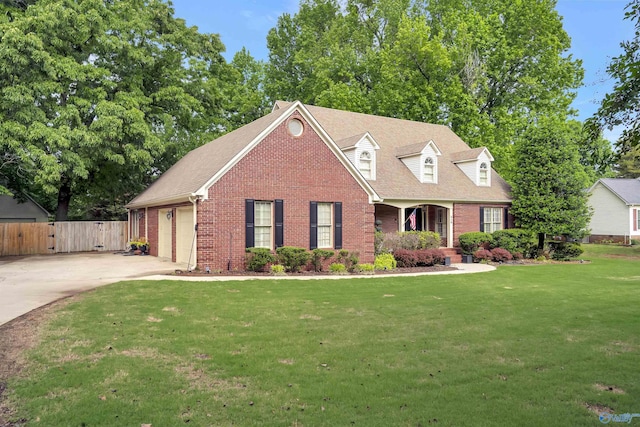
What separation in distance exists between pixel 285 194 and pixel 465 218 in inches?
448

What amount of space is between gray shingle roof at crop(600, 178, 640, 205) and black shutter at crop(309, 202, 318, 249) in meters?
32.8

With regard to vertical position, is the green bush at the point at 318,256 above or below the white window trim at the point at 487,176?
below

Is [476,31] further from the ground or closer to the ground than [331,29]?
closer to the ground

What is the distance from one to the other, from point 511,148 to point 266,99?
770 inches

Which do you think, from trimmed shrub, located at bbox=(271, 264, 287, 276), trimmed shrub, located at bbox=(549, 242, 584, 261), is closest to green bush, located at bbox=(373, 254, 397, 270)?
trimmed shrub, located at bbox=(271, 264, 287, 276)

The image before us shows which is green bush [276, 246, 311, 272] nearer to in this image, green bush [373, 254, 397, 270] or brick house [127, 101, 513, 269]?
brick house [127, 101, 513, 269]

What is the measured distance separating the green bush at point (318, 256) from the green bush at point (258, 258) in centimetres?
154

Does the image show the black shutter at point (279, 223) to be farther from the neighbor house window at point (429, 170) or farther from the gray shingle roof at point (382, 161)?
the neighbor house window at point (429, 170)

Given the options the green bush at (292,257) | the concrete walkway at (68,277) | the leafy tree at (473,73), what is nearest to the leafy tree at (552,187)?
the leafy tree at (473,73)

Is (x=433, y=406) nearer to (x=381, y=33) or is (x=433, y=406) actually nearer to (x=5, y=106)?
(x=5, y=106)

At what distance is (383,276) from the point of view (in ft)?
51.7

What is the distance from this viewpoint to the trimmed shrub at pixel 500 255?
2178 cm

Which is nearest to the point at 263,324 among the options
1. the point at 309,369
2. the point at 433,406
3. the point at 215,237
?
the point at 309,369

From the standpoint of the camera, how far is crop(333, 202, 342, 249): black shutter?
17.4m
